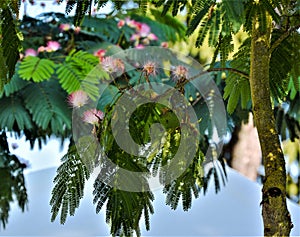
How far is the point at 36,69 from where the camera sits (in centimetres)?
285

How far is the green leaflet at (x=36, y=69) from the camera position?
9.23ft

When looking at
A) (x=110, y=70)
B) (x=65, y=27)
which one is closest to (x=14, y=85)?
(x=65, y=27)

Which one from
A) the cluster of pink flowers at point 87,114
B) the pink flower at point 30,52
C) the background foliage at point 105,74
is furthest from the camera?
the pink flower at point 30,52

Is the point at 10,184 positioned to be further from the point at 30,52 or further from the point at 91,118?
the point at 91,118

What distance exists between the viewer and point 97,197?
144 cm

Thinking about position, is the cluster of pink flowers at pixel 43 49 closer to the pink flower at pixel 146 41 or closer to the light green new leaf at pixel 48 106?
the light green new leaf at pixel 48 106

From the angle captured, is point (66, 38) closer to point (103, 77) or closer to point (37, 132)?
point (37, 132)

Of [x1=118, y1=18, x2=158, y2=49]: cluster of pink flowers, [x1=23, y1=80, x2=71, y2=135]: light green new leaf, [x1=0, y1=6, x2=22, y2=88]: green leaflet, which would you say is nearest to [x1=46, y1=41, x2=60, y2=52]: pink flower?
[x1=23, y1=80, x2=71, y2=135]: light green new leaf

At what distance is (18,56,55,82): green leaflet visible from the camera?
111 inches

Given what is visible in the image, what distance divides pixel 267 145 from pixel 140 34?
94.9 inches

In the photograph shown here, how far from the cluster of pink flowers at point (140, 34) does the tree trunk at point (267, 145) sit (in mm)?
2197

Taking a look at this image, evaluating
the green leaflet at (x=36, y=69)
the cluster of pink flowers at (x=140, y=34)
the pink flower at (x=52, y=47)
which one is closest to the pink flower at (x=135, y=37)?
the cluster of pink flowers at (x=140, y=34)

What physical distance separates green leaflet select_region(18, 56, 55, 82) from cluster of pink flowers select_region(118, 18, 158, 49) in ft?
2.44

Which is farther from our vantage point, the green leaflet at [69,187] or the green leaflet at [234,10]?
the green leaflet at [69,187]
